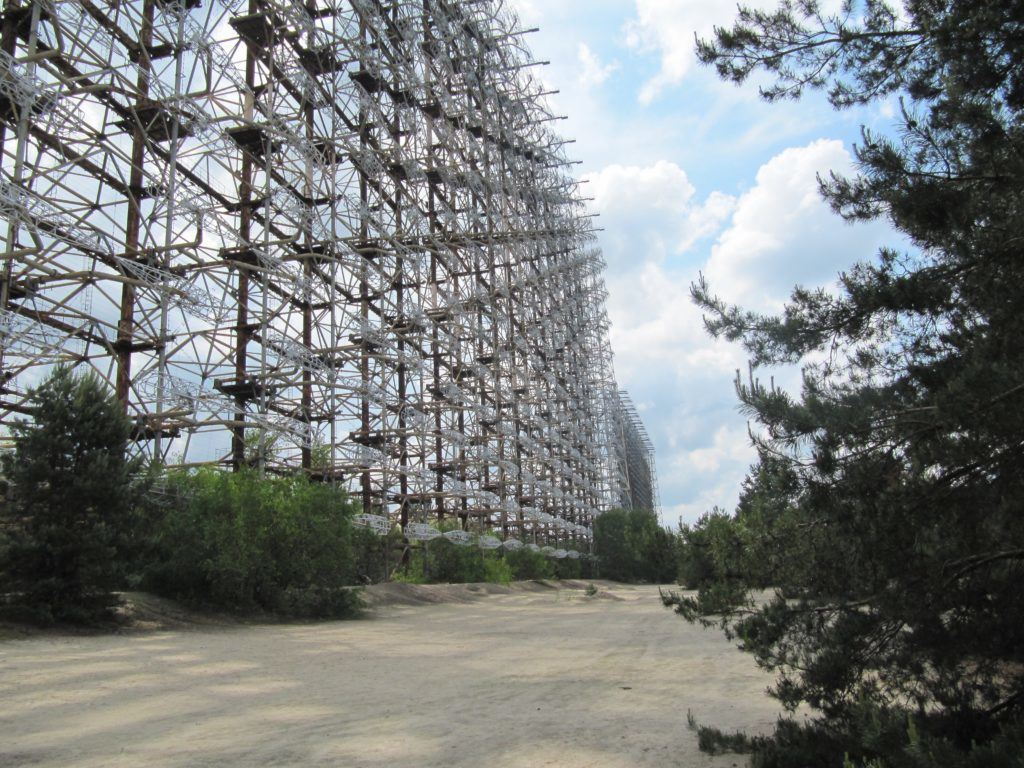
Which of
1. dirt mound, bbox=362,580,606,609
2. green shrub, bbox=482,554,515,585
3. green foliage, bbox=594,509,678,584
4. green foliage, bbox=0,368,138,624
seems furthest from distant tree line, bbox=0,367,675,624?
green foliage, bbox=594,509,678,584

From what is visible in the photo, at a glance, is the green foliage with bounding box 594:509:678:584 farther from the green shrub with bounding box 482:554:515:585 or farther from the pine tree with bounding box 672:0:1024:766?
the pine tree with bounding box 672:0:1024:766

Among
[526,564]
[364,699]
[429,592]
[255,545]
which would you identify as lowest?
[364,699]

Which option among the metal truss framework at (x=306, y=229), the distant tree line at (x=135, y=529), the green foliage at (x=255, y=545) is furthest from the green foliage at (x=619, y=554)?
the green foliage at (x=255, y=545)

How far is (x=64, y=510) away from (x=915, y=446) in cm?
1175

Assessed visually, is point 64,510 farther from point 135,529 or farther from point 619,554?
point 619,554

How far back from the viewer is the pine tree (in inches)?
152

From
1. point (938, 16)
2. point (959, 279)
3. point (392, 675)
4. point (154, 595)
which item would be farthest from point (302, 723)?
point (154, 595)

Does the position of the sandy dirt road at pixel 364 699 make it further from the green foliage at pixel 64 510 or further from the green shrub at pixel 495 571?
the green shrub at pixel 495 571

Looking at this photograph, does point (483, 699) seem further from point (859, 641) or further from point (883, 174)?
point (883, 174)

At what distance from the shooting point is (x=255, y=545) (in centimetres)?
1512

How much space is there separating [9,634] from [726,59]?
11147 mm

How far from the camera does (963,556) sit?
→ 417 centimetres

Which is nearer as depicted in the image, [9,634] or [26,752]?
[26,752]

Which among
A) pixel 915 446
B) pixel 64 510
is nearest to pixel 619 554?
pixel 64 510
